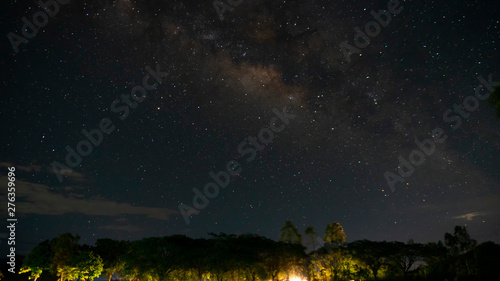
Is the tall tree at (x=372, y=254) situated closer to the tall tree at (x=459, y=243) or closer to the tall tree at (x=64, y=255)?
the tall tree at (x=459, y=243)

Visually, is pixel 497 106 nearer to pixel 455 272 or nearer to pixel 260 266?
pixel 260 266

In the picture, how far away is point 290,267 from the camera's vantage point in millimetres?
45031

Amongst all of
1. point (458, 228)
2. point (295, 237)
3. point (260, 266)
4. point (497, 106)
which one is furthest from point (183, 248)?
point (458, 228)

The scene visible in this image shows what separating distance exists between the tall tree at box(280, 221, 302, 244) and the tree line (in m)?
2.21

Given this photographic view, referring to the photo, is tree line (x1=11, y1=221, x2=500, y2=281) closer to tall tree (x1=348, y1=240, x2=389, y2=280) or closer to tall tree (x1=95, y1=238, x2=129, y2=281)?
tall tree (x1=348, y1=240, x2=389, y2=280)

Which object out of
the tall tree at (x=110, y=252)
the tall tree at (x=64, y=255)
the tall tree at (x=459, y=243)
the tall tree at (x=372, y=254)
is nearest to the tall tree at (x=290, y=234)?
the tall tree at (x=372, y=254)

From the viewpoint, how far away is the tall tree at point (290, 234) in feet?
170

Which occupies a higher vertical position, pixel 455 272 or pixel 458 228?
pixel 458 228

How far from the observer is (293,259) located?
44594 millimetres

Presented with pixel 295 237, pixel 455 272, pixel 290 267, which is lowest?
pixel 455 272

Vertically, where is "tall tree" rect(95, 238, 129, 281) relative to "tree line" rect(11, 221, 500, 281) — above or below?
above

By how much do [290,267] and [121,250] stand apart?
34980 mm

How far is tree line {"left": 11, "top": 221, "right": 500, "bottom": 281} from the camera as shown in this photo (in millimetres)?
41312

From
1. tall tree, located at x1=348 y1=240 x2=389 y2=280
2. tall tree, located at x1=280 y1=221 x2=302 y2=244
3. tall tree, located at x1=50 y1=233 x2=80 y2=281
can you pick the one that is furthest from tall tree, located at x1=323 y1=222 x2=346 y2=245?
tall tree, located at x1=50 y1=233 x2=80 y2=281
